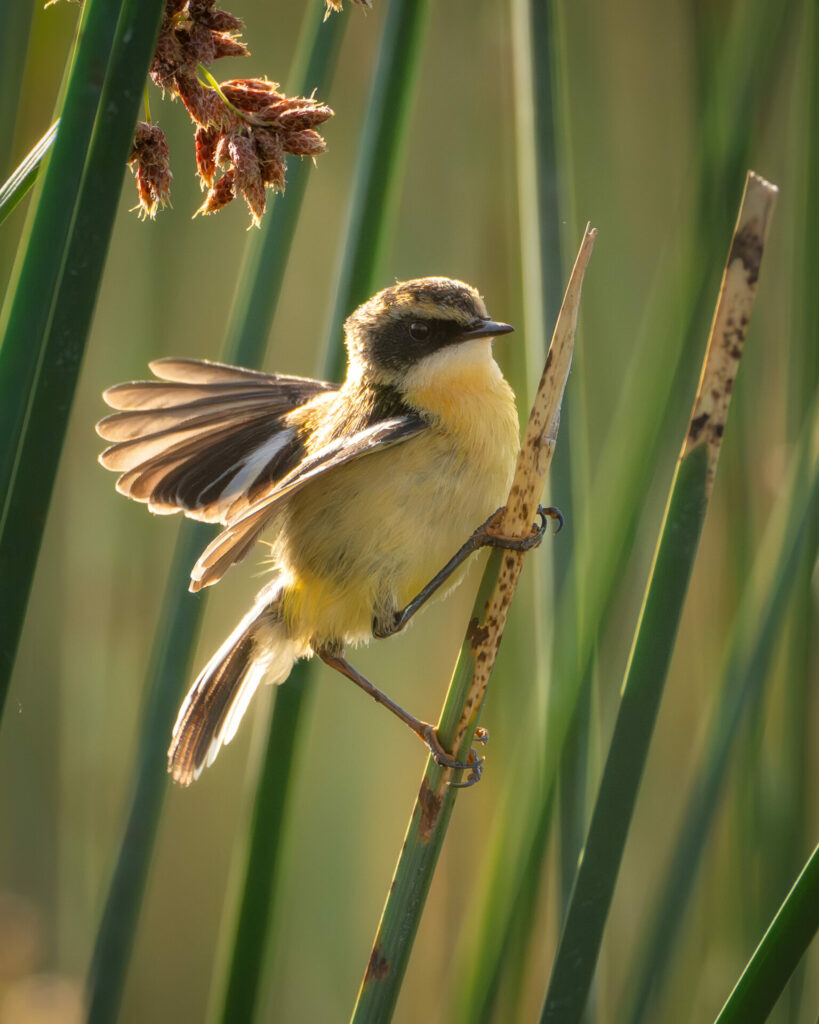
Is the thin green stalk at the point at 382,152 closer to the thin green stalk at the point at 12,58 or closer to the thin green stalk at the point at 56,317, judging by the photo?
→ the thin green stalk at the point at 12,58

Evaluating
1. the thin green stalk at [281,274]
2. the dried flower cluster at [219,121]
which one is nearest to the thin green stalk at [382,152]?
the thin green stalk at [281,274]

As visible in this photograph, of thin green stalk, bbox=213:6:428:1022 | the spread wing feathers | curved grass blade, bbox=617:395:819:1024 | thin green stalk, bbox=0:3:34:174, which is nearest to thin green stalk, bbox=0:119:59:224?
thin green stalk, bbox=0:3:34:174

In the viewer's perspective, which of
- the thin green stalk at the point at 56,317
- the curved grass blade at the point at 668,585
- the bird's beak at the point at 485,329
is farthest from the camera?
the bird's beak at the point at 485,329

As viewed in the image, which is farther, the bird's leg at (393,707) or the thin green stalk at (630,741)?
the bird's leg at (393,707)

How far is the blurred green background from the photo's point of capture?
7.22 feet

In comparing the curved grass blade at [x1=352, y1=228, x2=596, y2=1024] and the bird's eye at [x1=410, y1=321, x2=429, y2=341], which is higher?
the bird's eye at [x1=410, y1=321, x2=429, y2=341]

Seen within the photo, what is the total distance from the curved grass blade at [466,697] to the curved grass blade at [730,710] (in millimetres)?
544

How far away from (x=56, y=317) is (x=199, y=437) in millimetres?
1224

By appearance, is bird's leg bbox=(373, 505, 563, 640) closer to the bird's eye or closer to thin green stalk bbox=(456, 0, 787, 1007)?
thin green stalk bbox=(456, 0, 787, 1007)

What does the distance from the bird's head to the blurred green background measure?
15 cm

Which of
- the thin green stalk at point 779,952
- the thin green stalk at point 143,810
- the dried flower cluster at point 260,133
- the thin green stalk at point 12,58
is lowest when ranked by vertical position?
the thin green stalk at point 143,810

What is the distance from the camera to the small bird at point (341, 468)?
1970 mm

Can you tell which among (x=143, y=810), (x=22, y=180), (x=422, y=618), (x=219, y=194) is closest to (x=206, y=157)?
(x=219, y=194)

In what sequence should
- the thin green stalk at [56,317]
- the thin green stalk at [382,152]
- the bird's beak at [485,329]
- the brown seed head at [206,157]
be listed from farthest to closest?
the bird's beak at [485,329] < the thin green stalk at [382,152] < the brown seed head at [206,157] < the thin green stalk at [56,317]
